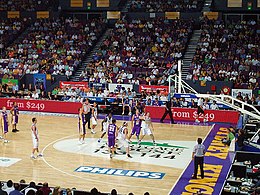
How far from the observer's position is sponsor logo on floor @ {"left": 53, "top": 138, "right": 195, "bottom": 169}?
18766mm

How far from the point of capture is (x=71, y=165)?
60.1 ft

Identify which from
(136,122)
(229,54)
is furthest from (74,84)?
(136,122)

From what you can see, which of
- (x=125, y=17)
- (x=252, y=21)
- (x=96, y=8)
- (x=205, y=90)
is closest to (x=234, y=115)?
(x=205, y=90)

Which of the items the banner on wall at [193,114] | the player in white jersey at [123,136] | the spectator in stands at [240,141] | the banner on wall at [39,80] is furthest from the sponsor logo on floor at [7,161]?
the banner on wall at [39,80]

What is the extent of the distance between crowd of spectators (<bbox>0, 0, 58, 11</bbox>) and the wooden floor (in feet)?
73.8

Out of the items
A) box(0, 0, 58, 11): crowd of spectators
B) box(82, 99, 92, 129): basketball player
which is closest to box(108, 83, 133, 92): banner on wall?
box(82, 99, 92, 129): basketball player

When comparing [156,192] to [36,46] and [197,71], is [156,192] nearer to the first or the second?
[197,71]

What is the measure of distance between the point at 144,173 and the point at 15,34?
28104 mm

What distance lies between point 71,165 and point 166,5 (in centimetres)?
2615

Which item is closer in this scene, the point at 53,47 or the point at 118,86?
the point at 118,86

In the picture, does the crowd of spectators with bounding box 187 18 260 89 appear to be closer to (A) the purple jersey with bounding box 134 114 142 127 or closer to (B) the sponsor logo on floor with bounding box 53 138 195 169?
(B) the sponsor logo on floor with bounding box 53 138 195 169

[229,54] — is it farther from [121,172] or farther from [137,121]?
[121,172]

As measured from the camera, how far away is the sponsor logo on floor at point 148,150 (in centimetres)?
1877

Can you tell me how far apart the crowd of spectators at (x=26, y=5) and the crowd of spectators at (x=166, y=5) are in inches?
312
